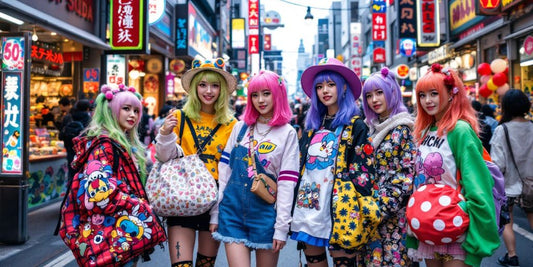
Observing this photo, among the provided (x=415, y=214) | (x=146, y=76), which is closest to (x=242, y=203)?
(x=415, y=214)

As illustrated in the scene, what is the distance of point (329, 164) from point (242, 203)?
2.36ft

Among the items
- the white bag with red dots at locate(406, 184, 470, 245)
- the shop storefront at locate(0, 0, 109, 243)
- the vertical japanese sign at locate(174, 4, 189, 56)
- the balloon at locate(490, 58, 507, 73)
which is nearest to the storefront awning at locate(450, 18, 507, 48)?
the balloon at locate(490, 58, 507, 73)

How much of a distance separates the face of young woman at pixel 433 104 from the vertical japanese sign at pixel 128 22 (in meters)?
9.35

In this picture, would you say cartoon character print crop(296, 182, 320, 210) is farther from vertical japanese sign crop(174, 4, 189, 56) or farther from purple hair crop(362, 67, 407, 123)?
vertical japanese sign crop(174, 4, 189, 56)

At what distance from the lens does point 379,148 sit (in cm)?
334

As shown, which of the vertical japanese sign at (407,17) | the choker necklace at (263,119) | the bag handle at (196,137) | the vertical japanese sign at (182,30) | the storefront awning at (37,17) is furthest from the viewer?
the vertical japanese sign at (182,30)

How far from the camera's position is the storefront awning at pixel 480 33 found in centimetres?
1434

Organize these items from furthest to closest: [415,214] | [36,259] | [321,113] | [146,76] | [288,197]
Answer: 1. [146,76]
2. [36,259]
3. [321,113]
4. [288,197]
5. [415,214]

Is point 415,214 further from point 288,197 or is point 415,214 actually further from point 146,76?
point 146,76

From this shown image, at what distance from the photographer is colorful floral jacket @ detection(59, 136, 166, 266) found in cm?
296

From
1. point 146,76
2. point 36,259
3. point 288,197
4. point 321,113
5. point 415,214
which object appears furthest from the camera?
point 146,76

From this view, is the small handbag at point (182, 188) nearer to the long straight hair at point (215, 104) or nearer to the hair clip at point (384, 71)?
the long straight hair at point (215, 104)

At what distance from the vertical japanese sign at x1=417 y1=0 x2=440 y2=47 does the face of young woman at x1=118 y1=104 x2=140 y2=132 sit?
53.8 ft

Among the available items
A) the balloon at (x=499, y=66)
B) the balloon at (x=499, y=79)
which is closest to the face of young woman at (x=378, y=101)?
the balloon at (x=499, y=79)
